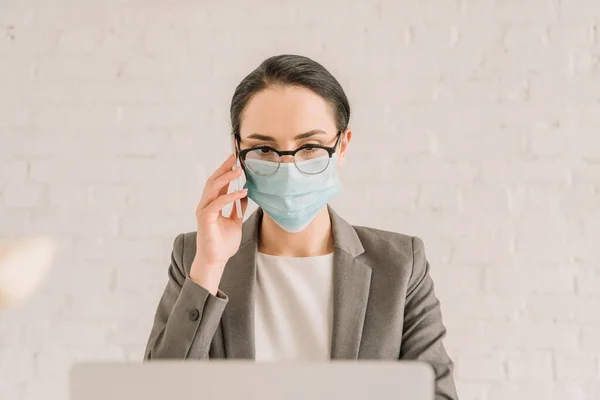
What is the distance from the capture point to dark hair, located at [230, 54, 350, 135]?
157 centimetres

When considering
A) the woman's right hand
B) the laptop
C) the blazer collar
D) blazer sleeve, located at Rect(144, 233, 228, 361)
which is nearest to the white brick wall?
the blazer collar

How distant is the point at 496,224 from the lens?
2193mm

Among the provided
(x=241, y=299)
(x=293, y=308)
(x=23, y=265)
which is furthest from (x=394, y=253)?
(x=23, y=265)

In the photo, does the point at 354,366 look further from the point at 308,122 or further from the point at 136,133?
the point at 136,133

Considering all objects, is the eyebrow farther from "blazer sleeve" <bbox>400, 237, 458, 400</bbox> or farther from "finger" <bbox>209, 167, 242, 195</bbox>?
"blazer sleeve" <bbox>400, 237, 458, 400</bbox>

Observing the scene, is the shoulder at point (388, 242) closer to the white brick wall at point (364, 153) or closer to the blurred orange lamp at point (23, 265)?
the white brick wall at point (364, 153)

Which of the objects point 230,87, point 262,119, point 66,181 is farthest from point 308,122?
point 66,181

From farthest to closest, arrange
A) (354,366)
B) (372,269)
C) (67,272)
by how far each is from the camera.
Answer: (67,272)
(372,269)
(354,366)

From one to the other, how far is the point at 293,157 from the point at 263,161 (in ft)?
0.22

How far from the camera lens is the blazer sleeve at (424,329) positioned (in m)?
1.52

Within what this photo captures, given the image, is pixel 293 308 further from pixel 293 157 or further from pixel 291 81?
pixel 291 81

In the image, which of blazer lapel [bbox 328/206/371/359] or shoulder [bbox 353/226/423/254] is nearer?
blazer lapel [bbox 328/206/371/359]

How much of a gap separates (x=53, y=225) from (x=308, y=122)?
1.16m

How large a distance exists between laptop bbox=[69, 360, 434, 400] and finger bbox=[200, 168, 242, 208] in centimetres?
80
